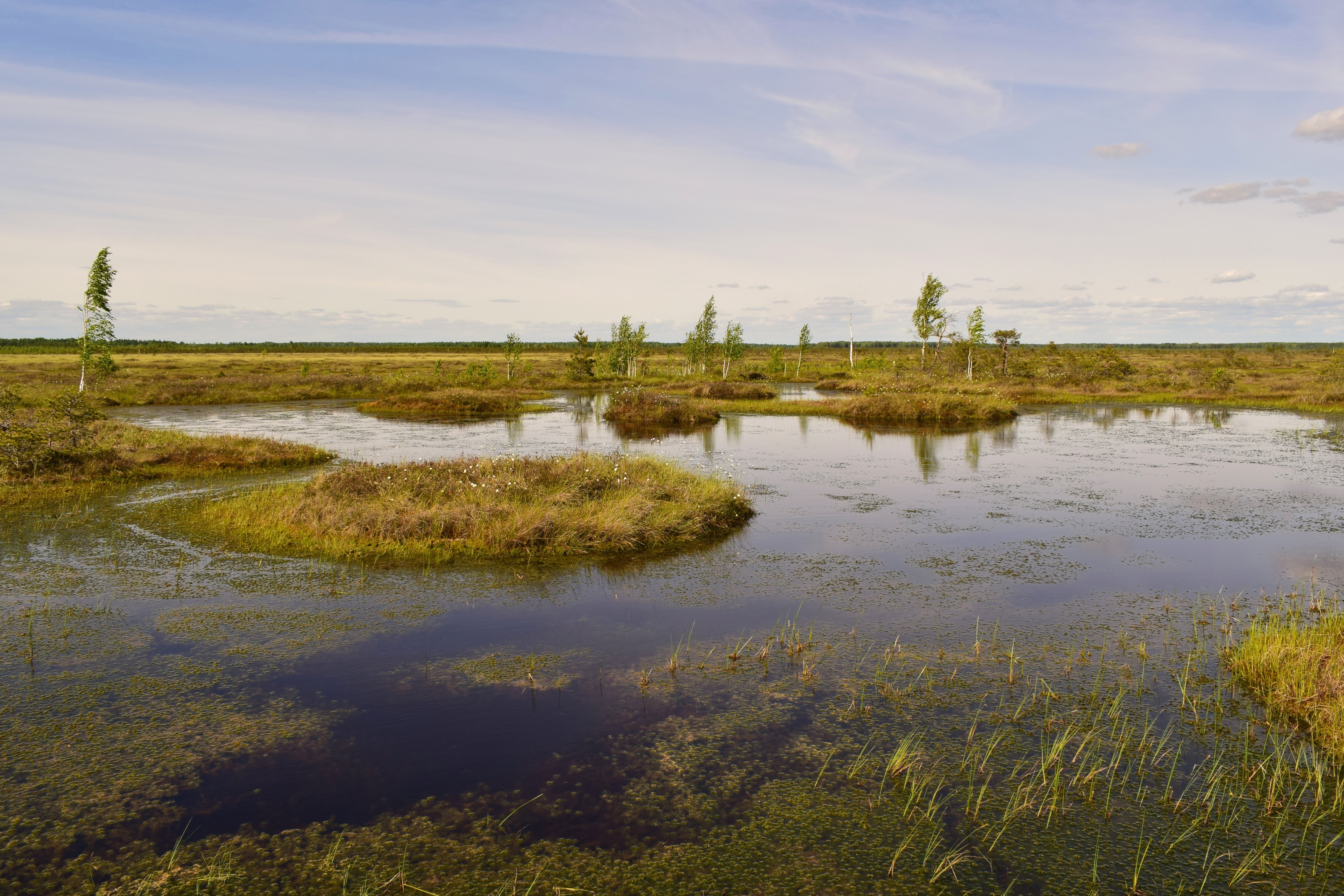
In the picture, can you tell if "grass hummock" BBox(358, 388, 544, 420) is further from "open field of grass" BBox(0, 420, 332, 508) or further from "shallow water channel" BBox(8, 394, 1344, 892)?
"shallow water channel" BBox(8, 394, 1344, 892)

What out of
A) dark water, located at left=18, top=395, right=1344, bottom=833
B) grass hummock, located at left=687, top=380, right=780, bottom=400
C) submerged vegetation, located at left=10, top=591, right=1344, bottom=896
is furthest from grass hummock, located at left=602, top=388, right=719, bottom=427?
submerged vegetation, located at left=10, top=591, right=1344, bottom=896

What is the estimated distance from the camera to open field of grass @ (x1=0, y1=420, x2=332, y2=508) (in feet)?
59.4

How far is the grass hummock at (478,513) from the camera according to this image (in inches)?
544

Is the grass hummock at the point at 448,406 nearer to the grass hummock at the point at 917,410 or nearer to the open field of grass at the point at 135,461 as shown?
the grass hummock at the point at 917,410

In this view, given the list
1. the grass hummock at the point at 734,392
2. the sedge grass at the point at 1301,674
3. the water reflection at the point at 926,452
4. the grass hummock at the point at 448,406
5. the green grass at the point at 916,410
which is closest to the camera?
the sedge grass at the point at 1301,674

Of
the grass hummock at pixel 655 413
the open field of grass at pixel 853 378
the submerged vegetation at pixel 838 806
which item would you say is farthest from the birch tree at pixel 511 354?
the submerged vegetation at pixel 838 806

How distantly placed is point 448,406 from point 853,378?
3826 centimetres

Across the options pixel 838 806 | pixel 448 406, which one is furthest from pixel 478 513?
pixel 448 406

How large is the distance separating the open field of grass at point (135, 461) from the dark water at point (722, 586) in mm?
1759

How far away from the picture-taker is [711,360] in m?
80.6

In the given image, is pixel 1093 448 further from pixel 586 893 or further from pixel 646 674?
pixel 586 893

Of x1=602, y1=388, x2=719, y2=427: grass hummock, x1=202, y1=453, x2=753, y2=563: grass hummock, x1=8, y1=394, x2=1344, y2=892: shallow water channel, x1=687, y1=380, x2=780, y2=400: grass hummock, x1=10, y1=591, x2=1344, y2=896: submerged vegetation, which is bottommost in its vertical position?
x1=10, y1=591, x2=1344, y2=896: submerged vegetation

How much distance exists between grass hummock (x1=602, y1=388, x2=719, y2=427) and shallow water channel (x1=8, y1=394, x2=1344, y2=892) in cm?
1550

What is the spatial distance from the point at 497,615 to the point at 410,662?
1.86 m
